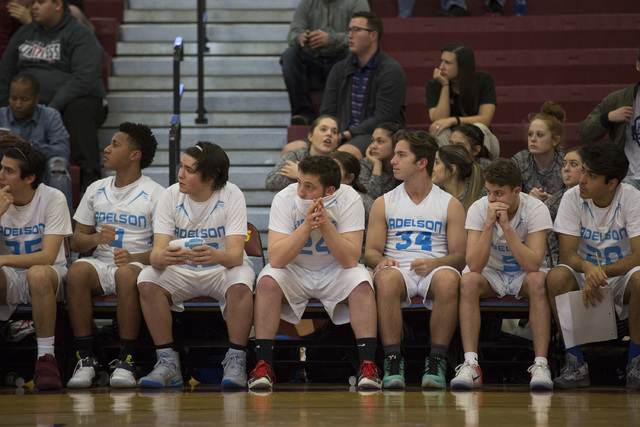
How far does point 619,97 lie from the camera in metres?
5.21

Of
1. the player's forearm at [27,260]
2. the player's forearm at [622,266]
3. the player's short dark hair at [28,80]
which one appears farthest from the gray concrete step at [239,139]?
the player's forearm at [622,266]

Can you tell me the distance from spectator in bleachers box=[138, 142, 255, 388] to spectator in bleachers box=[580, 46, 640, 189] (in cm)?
226

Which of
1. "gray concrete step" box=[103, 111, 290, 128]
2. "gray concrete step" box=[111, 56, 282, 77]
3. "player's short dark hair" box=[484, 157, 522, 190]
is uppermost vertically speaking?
"gray concrete step" box=[111, 56, 282, 77]

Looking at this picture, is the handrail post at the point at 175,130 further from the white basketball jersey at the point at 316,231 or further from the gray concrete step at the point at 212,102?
the white basketball jersey at the point at 316,231

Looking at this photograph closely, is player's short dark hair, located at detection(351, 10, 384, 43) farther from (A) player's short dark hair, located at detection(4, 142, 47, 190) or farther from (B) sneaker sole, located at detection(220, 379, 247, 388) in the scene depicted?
(B) sneaker sole, located at detection(220, 379, 247, 388)

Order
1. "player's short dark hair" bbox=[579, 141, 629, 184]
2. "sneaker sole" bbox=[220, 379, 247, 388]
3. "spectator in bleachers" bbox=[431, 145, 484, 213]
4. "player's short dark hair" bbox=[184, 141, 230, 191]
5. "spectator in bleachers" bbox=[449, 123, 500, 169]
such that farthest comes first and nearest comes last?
1. "spectator in bleachers" bbox=[449, 123, 500, 169]
2. "spectator in bleachers" bbox=[431, 145, 484, 213]
3. "player's short dark hair" bbox=[184, 141, 230, 191]
4. "player's short dark hair" bbox=[579, 141, 629, 184]
5. "sneaker sole" bbox=[220, 379, 247, 388]

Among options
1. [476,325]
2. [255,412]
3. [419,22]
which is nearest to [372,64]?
[419,22]

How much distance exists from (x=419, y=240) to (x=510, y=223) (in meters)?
0.44

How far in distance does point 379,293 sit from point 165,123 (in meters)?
3.14

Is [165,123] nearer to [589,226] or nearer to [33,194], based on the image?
[33,194]

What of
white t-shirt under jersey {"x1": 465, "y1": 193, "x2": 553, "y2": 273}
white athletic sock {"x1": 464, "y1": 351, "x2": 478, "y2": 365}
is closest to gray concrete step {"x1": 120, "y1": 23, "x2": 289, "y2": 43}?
white t-shirt under jersey {"x1": 465, "y1": 193, "x2": 553, "y2": 273}

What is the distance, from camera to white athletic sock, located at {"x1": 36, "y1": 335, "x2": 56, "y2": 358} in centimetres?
407

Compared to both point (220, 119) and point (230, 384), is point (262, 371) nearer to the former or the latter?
point (230, 384)

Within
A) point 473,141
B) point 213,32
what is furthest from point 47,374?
point 213,32
